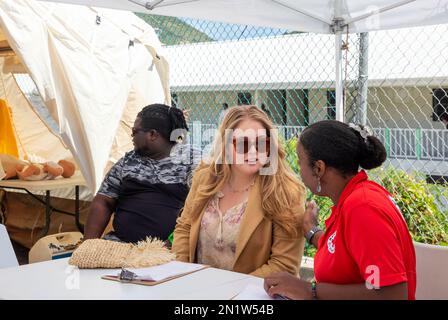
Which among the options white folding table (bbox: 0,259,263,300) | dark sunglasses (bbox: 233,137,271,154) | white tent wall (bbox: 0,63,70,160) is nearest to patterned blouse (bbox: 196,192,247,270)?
dark sunglasses (bbox: 233,137,271,154)

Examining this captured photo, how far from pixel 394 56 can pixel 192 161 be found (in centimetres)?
432

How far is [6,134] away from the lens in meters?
5.68

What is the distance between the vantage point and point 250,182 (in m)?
2.71

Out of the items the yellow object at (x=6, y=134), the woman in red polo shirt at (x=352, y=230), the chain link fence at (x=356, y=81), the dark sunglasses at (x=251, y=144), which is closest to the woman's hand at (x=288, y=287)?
the woman in red polo shirt at (x=352, y=230)

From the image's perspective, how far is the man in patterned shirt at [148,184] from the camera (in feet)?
11.8

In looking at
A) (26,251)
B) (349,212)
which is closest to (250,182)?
(349,212)

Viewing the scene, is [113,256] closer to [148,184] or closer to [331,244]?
[331,244]

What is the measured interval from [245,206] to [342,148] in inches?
29.7

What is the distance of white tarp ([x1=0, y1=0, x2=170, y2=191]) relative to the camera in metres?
4.10

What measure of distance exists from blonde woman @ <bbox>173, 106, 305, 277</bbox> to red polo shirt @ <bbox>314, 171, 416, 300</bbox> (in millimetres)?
540

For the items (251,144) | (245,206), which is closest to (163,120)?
(251,144)

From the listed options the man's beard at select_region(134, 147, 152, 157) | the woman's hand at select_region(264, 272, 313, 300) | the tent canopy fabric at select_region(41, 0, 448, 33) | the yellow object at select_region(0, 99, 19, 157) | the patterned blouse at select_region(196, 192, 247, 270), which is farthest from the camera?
the yellow object at select_region(0, 99, 19, 157)

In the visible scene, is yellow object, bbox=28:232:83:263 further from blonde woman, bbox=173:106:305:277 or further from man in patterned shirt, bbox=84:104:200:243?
blonde woman, bbox=173:106:305:277

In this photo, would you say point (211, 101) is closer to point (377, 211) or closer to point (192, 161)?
point (192, 161)
